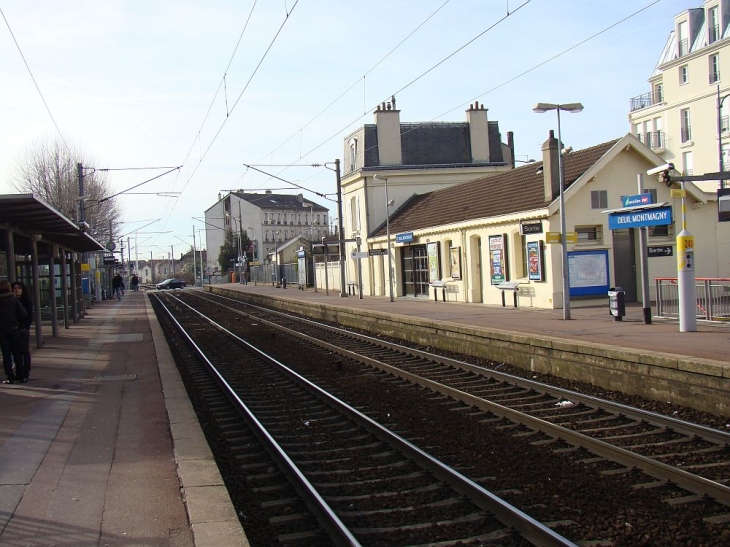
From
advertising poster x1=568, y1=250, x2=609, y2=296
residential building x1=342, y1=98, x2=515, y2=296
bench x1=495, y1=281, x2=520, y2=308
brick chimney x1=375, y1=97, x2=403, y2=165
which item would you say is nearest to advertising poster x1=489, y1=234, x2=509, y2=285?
bench x1=495, y1=281, x2=520, y2=308

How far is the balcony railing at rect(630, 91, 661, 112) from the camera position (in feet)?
209

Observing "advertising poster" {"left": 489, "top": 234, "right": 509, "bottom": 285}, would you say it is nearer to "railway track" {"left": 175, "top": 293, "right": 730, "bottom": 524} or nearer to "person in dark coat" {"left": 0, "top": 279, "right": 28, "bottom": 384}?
"railway track" {"left": 175, "top": 293, "right": 730, "bottom": 524}

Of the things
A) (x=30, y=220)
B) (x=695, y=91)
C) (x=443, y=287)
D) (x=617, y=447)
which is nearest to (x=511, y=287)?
(x=443, y=287)

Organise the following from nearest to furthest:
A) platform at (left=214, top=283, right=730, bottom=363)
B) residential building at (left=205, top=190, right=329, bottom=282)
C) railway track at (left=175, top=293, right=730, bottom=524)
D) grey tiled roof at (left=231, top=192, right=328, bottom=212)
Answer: railway track at (left=175, top=293, right=730, bottom=524) < platform at (left=214, top=283, right=730, bottom=363) < residential building at (left=205, top=190, right=329, bottom=282) < grey tiled roof at (left=231, top=192, right=328, bottom=212)

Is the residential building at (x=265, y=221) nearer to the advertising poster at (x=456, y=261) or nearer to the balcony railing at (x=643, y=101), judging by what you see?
the balcony railing at (x=643, y=101)

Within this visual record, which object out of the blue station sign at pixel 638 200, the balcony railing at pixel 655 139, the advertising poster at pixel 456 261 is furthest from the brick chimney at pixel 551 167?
the balcony railing at pixel 655 139

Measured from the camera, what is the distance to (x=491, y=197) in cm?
2828

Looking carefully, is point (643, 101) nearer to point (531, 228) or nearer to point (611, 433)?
point (531, 228)

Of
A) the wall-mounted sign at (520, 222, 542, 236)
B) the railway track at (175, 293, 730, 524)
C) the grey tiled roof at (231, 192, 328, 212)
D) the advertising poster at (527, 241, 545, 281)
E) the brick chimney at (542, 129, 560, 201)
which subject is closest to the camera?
the railway track at (175, 293, 730, 524)

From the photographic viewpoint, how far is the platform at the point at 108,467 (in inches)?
201

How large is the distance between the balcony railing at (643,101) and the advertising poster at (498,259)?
144 feet

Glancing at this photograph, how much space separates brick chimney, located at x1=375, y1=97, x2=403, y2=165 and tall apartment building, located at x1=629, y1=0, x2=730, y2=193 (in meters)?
22.7

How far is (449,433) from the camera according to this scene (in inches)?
330

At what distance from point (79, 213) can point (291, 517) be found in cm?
3280
